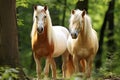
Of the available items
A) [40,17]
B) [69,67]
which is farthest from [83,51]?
[69,67]

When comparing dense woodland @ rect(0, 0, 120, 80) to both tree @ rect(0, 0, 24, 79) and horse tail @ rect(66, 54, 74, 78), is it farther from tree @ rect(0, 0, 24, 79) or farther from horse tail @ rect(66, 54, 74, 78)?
horse tail @ rect(66, 54, 74, 78)

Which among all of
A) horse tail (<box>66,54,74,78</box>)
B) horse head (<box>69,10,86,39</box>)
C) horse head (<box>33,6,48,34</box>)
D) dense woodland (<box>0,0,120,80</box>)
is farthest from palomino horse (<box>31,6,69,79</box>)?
horse tail (<box>66,54,74,78</box>)

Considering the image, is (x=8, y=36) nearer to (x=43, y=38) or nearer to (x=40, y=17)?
(x=40, y=17)

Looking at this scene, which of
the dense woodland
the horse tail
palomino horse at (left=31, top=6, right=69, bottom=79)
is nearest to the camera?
the dense woodland

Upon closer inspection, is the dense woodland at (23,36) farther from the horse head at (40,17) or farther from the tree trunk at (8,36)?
the horse head at (40,17)

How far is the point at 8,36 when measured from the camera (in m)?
8.76

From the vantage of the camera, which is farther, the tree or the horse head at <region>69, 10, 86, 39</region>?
Result: the horse head at <region>69, 10, 86, 39</region>

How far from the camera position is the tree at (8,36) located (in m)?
8.73

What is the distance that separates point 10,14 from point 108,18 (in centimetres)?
1617

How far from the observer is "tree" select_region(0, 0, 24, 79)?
8.73 meters

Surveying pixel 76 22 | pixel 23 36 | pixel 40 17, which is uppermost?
pixel 40 17

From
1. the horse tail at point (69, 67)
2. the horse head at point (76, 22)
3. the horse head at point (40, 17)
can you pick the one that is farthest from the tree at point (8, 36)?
the horse tail at point (69, 67)

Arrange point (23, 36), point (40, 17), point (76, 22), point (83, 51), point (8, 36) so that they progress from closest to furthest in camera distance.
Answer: point (8, 36) → point (76, 22) → point (40, 17) → point (83, 51) → point (23, 36)

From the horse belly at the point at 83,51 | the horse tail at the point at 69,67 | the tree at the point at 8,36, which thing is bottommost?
the horse tail at the point at 69,67
